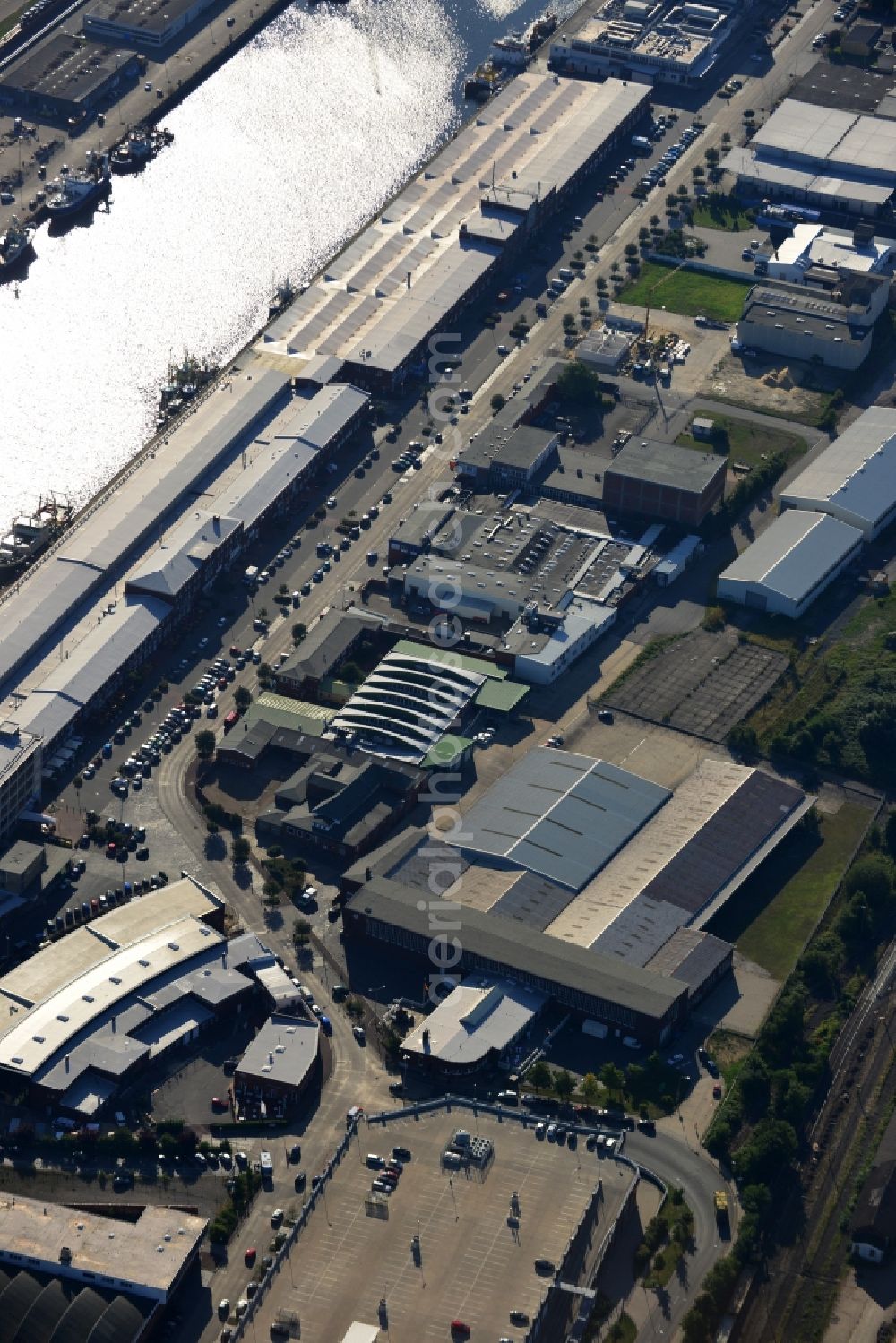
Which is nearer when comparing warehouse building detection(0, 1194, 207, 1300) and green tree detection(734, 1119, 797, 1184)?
warehouse building detection(0, 1194, 207, 1300)

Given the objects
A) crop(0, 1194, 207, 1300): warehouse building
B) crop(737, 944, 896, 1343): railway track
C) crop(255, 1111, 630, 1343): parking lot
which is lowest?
crop(0, 1194, 207, 1300): warehouse building

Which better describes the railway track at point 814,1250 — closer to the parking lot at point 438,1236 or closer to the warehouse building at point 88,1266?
the parking lot at point 438,1236

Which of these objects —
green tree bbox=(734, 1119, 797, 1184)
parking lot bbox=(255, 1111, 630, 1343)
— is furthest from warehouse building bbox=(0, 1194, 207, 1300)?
green tree bbox=(734, 1119, 797, 1184)

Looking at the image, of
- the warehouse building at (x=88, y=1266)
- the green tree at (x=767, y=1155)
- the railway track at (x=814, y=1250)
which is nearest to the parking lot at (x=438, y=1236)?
the warehouse building at (x=88, y=1266)

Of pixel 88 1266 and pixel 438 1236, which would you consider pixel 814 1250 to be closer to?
pixel 438 1236

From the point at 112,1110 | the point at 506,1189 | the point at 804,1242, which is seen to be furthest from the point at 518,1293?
the point at 112,1110

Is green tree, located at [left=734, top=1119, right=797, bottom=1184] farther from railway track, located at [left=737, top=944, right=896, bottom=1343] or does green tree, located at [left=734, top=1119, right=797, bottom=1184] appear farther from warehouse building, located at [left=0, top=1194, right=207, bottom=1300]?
warehouse building, located at [left=0, top=1194, right=207, bottom=1300]

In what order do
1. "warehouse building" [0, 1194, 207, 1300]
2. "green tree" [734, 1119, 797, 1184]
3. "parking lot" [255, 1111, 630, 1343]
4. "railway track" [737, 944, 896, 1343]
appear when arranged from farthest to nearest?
"green tree" [734, 1119, 797, 1184] → "railway track" [737, 944, 896, 1343] → "warehouse building" [0, 1194, 207, 1300] → "parking lot" [255, 1111, 630, 1343]
